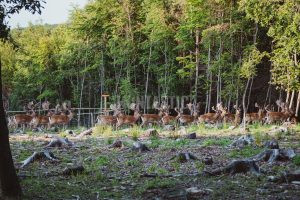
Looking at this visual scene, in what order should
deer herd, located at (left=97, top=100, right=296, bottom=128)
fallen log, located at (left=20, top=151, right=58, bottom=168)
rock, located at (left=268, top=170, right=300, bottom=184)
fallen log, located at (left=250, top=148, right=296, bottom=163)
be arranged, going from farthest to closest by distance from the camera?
1. deer herd, located at (left=97, top=100, right=296, bottom=128)
2. fallen log, located at (left=20, top=151, right=58, bottom=168)
3. fallen log, located at (left=250, top=148, right=296, bottom=163)
4. rock, located at (left=268, top=170, right=300, bottom=184)

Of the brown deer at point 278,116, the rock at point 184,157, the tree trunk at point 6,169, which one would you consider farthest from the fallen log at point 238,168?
the brown deer at point 278,116

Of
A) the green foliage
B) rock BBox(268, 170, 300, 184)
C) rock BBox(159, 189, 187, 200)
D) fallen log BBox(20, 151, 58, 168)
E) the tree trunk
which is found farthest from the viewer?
fallen log BBox(20, 151, 58, 168)

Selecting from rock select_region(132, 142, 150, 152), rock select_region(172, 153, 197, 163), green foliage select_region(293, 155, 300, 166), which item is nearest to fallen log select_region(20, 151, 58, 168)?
rock select_region(132, 142, 150, 152)

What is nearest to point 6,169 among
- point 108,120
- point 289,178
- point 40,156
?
point 289,178

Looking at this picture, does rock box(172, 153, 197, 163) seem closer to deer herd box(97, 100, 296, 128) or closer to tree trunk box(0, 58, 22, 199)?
tree trunk box(0, 58, 22, 199)

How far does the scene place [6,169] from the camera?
20.1ft

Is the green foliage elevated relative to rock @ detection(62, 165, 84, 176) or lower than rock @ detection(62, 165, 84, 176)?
elevated

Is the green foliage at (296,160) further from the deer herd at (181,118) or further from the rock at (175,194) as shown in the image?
the deer herd at (181,118)

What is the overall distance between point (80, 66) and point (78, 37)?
8.90 ft

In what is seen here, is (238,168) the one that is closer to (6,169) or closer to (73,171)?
(73,171)

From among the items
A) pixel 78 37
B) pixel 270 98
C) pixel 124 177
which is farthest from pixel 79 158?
pixel 78 37

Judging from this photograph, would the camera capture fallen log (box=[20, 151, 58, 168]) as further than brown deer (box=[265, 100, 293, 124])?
No

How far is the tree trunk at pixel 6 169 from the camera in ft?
19.9

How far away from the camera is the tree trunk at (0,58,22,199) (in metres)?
6.06
